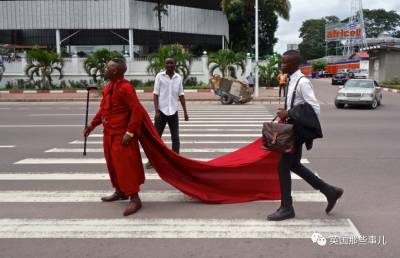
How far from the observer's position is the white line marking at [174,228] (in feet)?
15.3

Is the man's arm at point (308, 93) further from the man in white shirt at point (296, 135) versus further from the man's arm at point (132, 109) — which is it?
the man's arm at point (132, 109)

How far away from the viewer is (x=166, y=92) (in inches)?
Answer: 300

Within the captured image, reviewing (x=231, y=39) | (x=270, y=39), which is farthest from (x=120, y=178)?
(x=270, y=39)

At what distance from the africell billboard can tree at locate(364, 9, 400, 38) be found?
23996 mm

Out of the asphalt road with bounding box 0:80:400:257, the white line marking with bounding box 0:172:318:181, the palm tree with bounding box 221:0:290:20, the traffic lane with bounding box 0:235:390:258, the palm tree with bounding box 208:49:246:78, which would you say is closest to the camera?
the traffic lane with bounding box 0:235:390:258

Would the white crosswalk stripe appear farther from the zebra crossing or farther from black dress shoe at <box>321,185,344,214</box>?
black dress shoe at <box>321,185,344,214</box>

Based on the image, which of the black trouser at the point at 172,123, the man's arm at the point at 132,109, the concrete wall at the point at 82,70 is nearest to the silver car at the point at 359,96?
the black trouser at the point at 172,123

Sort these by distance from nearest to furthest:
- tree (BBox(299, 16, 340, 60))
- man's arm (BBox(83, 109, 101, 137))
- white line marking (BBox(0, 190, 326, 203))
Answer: man's arm (BBox(83, 109, 101, 137)) → white line marking (BBox(0, 190, 326, 203)) → tree (BBox(299, 16, 340, 60))

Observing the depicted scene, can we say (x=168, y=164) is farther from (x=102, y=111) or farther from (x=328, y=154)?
(x=328, y=154)

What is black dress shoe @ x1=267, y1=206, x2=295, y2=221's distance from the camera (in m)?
5.03

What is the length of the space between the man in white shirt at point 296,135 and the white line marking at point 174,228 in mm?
169

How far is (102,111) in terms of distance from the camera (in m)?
5.48

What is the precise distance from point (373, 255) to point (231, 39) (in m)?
54.6

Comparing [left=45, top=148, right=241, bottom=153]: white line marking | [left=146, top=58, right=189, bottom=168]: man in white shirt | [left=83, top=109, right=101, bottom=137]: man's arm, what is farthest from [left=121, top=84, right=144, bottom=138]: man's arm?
[left=45, top=148, right=241, bottom=153]: white line marking
